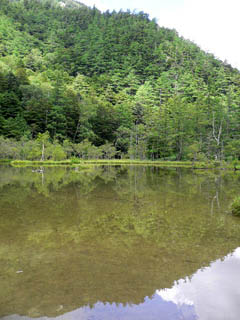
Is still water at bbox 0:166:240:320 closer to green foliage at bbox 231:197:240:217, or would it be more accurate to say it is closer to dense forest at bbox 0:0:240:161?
green foliage at bbox 231:197:240:217

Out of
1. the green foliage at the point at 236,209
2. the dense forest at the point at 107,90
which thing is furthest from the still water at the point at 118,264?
the dense forest at the point at 107,90

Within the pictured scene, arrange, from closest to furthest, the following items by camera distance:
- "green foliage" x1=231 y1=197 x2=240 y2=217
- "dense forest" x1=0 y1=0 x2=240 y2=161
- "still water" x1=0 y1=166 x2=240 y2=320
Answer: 1. "still water" x1=0 y1=166 x2=240 y2=320
2. "green foliage" x1=231 y1=197 x2=240 y2=217
3. "dense forest" x1=0 y1=0 x2=240 y2=161

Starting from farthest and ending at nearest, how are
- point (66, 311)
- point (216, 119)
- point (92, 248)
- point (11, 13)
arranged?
point (11, 13) < point (216, 119) < point (92, 248) < point (66, 311)

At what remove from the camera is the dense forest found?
117ft

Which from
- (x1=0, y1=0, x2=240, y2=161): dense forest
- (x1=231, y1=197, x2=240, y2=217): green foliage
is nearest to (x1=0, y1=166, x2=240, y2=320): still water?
(x1=231, y1=197, x2=240, y2=217): green foliage

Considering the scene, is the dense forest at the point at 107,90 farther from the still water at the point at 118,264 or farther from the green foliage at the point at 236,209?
the still water at the point at 118,264

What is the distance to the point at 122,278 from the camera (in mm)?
3057

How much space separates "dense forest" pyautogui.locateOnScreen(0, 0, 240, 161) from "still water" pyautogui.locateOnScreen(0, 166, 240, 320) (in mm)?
25051

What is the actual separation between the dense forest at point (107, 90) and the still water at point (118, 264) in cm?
2505

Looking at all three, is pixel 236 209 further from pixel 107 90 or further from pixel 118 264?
pixel 107 90

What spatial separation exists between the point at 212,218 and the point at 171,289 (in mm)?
3406

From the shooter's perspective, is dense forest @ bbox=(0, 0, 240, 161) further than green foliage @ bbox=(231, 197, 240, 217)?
Yes

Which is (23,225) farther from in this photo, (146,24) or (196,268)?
(146,24)

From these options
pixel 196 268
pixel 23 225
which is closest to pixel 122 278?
pixel 196 268
